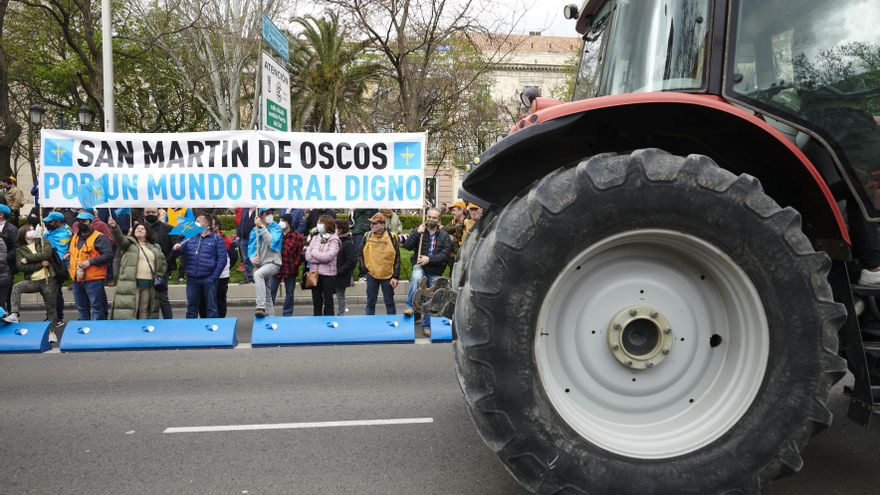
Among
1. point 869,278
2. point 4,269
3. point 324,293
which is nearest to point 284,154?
point 324,293

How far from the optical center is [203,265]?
10156 mm

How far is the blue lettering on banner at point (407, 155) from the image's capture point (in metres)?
10.4

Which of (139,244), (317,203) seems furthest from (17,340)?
(317,203)

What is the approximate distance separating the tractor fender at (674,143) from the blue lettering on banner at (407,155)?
6.77m

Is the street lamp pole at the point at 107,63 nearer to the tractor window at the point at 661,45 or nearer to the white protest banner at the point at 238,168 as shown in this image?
the white protest banner at the point at 238,168

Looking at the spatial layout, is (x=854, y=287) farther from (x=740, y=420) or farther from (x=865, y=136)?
(x=740, y=420)

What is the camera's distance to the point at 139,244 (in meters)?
10.0

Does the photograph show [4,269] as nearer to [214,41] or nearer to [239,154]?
[239,154]

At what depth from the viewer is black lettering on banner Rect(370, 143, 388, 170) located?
10336mm

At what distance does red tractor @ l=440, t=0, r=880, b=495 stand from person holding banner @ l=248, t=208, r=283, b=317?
7340mm

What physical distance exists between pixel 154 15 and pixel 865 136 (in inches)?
1015

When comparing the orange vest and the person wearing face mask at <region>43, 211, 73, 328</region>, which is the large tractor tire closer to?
the orange vest

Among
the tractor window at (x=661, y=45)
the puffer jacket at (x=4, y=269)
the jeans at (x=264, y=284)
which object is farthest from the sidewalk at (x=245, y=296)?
the tractor window at (x=661, y=45)

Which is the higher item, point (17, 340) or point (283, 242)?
point (283, 242)
